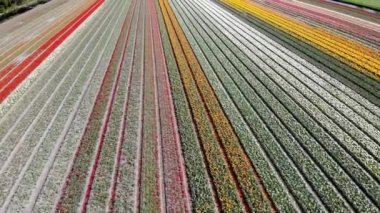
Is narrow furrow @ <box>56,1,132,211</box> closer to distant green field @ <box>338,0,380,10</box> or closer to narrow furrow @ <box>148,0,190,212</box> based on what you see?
narrow furrow @ <box>148,0,190,212</box>

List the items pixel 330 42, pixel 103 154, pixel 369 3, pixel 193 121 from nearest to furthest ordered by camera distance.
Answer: pixel 103 154 → pixel 193 121 → pixel 330 42 → pixel 369 3

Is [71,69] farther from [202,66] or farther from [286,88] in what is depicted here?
[286,88]

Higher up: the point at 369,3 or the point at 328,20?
the point at 328,20

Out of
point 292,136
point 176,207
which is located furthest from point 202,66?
point 176,207

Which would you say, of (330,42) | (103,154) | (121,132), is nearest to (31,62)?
(121,132)

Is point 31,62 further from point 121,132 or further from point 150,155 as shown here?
point 150,155

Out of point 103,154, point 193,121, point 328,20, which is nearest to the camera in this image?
point 103,154

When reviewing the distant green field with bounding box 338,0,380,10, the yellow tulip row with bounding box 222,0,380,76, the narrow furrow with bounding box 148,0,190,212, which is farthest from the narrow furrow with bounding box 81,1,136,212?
the distant green field with bounding box 338,0,380,10
